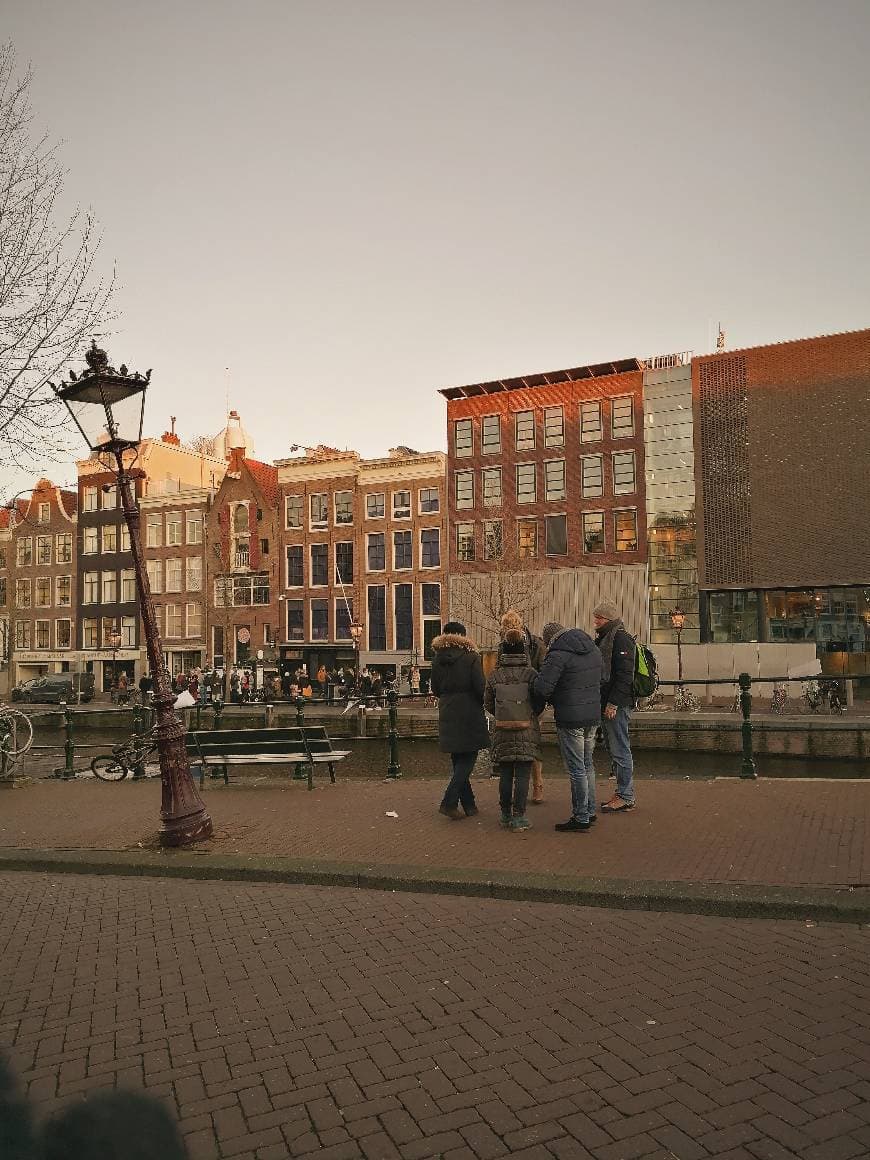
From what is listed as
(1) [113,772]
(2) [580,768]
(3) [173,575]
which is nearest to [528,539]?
(3) [173,575]

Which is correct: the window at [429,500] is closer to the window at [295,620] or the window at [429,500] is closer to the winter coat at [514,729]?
the window at [295,620]

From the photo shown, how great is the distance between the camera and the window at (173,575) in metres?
53.1

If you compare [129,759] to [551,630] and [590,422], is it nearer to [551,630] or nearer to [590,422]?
[551,630]

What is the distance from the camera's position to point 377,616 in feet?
153

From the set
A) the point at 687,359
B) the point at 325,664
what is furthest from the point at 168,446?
the point at 687,359

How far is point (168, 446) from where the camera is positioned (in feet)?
190

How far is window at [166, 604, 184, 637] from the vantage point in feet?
173

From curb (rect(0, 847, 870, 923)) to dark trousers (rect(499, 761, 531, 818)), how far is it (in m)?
1.45

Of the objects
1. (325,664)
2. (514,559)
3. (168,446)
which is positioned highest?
(168,446)

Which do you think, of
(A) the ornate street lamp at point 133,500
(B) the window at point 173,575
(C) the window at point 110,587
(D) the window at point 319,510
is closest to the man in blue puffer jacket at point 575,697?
(A) the ornate street lamp at point 133,500

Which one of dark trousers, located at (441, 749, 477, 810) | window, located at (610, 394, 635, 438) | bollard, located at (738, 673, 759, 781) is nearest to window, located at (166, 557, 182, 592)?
window, located at (610, 394, 635, 438)

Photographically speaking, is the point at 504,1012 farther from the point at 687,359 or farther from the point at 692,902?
the point at 687,359

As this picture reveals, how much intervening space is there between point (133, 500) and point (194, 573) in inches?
1790

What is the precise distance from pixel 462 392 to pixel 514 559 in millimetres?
10124
